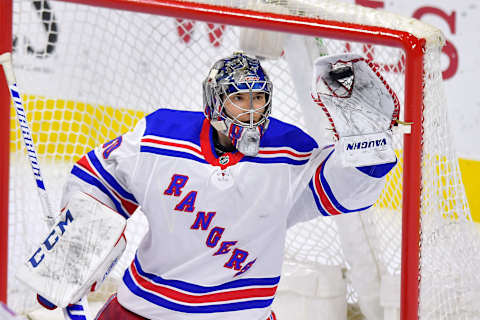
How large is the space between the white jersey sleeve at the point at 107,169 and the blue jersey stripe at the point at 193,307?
0.23 metres

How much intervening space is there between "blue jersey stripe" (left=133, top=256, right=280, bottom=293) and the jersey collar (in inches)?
11.3

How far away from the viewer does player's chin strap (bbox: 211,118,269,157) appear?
1.74m

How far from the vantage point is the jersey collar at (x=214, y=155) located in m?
1.80

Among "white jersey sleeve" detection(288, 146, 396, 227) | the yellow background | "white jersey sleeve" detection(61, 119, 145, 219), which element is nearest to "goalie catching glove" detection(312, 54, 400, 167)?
"white jersey sleeve" detection(288, 146, 396, 227)

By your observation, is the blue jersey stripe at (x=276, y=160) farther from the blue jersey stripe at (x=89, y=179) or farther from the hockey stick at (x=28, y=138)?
the hockey stick at (x=28, y=138)

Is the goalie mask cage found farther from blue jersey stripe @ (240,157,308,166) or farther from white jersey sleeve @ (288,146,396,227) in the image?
blue jersey stripe @ (240,157,308,166)

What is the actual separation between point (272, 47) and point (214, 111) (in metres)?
0.48

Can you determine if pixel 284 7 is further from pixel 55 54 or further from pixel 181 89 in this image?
pixel 55 54

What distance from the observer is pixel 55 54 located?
13.2 feet

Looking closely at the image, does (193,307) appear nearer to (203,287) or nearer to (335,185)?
(203,287)

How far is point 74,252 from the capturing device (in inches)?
67.6

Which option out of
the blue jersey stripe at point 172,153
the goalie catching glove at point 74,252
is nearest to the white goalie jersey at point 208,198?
the blue jersey stripe at point 172,153

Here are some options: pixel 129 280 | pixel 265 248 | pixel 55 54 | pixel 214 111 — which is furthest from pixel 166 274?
pixel 55 54

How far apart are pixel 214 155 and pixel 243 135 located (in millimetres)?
106
